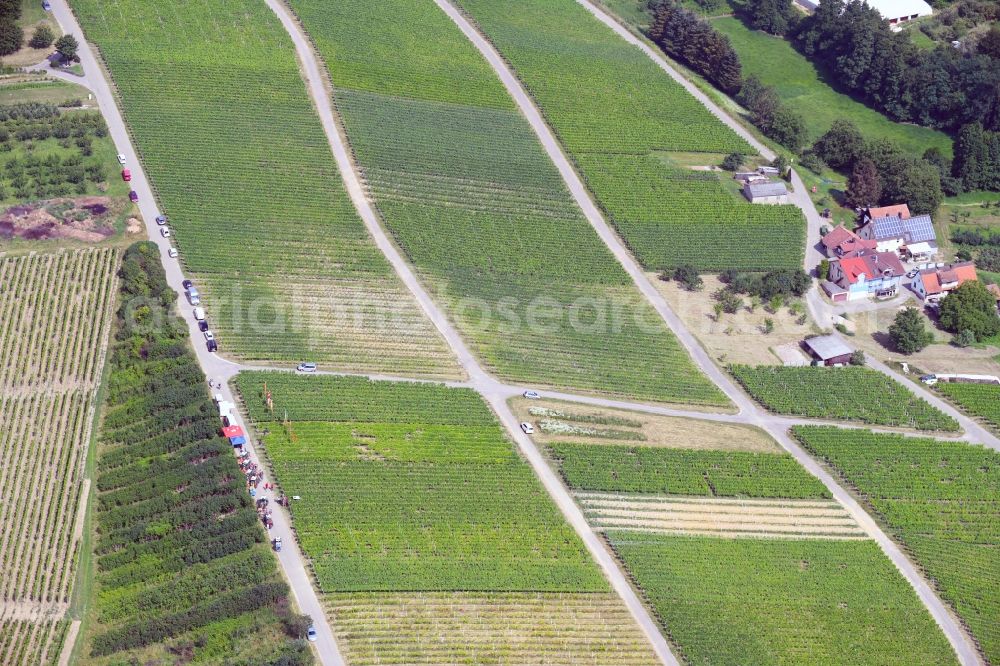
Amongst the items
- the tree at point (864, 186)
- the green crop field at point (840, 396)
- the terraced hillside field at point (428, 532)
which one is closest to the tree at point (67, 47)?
the terraced hillside field at point (428, 532)

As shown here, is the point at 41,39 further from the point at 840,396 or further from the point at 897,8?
the point at 897,8

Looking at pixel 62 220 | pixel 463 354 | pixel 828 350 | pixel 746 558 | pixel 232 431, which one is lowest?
pixel 746 558

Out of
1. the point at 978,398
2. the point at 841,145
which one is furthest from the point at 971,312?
the point at 841,145

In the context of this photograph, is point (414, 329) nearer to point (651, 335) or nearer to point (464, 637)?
point (651, 335)

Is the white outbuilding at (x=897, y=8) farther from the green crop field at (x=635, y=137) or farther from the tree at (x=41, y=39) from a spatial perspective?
the tree at (x=41, y=39)

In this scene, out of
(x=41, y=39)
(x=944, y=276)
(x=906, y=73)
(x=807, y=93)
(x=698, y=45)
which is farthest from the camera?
(x=807, y=93)

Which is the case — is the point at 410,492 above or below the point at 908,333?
below

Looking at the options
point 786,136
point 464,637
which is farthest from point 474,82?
point 464,637
